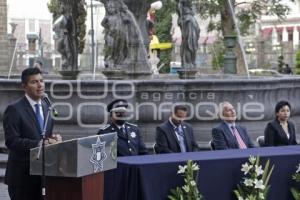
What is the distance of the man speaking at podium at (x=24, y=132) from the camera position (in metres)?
6.21

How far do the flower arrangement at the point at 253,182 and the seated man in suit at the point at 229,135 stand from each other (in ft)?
5.58

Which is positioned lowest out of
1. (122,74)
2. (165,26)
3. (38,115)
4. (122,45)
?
(38,115)

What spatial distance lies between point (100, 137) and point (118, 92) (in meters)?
6.79

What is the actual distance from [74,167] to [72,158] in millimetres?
67

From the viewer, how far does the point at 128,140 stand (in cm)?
818

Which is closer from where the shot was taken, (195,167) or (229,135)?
(195,167)

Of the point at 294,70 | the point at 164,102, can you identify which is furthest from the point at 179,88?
the point at 294,70

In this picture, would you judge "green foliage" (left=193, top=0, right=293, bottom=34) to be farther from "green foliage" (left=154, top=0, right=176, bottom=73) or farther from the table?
the table

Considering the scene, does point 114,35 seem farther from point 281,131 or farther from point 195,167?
point 195,167

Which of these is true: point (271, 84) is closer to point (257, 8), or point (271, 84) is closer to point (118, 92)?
point (118, 92)

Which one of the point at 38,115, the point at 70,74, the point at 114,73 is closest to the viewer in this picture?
the point at 38,115

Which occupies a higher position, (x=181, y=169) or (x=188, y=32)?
(x=188, y=32)

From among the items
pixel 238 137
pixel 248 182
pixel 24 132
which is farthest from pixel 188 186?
pixel 238 137

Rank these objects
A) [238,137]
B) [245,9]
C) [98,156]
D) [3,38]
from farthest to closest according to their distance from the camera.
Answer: [3,38] → [245,9] → [238,137] → [98,156]
